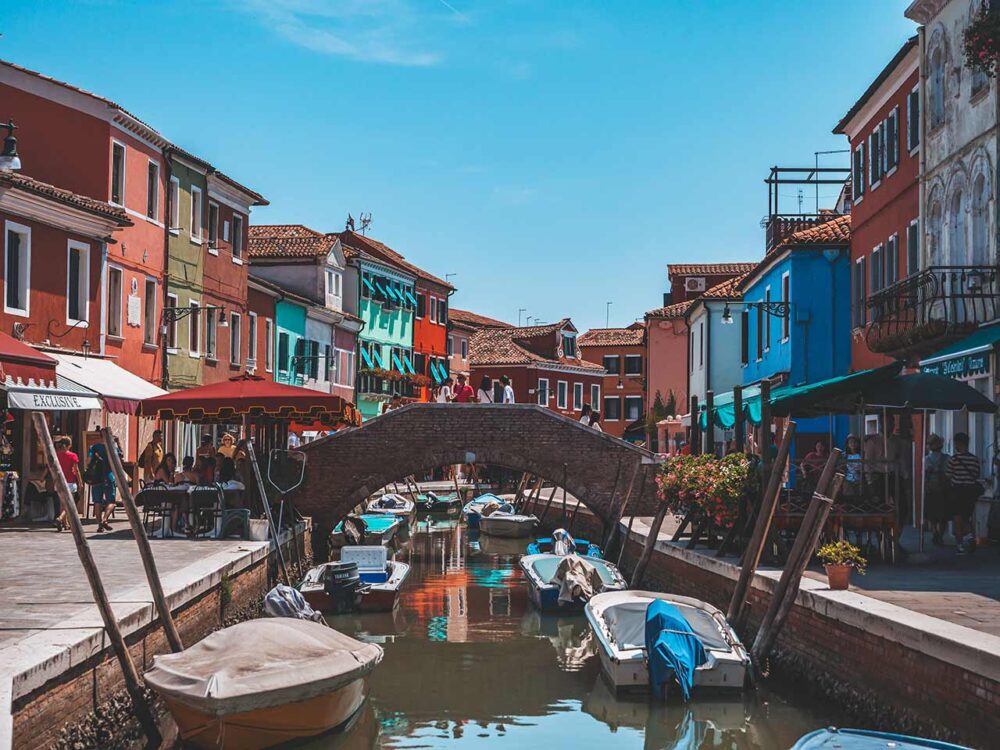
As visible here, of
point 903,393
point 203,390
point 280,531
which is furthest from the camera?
point 280,531

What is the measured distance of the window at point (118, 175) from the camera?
86.1ft

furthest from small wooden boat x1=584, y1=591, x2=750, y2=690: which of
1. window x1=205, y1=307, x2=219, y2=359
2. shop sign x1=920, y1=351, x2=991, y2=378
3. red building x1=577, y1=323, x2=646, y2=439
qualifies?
red building x1=577, y1=323, x2=646, y2=439

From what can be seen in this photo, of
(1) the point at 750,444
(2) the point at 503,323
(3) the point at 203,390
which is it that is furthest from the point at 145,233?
(2) the point at 503,323

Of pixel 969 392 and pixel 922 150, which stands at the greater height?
pixel 922 150

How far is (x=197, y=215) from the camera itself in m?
31.7

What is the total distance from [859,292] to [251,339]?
17770 millimetres

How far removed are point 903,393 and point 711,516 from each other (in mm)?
3480

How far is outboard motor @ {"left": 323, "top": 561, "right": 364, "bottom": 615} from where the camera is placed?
19750mm

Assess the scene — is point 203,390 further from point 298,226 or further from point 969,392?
point 298,226

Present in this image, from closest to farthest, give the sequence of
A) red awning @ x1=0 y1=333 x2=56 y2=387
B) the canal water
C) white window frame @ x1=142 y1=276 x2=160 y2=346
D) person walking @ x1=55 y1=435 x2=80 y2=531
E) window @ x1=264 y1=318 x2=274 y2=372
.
Answer: 1. the canal water
2. red awning @ x1=0 y1=333 x2=56 y2=387
3. person walking @ x1=55 y1=435 x2=80 y2=531
4. white window frame @ x1=142 y1=276 x2=160 y2=346
5. window @ x1=264 y1=318 x2=274 y2=372

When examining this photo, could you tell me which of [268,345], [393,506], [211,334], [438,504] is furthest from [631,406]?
[211,334]

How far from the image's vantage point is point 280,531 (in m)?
22.8

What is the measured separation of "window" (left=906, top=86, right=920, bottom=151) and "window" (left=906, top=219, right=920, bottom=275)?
1398 mm

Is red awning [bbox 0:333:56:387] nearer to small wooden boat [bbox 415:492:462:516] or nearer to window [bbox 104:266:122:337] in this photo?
window [bbox 104:266:122:337]
